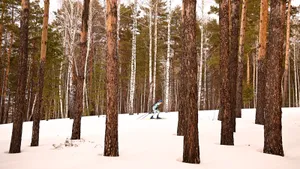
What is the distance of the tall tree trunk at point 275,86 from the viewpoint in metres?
6.84

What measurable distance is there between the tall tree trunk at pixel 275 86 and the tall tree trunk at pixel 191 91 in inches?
109

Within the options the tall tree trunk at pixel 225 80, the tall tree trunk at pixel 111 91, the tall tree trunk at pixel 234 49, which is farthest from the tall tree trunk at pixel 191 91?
the tall tree trunk at pixel 234 49

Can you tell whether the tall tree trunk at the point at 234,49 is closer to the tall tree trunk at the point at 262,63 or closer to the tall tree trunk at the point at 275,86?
the tall tree trunk at the point at 275,86

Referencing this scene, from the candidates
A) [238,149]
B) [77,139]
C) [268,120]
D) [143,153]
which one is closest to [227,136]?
[238,149]

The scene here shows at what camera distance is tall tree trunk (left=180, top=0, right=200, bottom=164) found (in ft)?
17.7

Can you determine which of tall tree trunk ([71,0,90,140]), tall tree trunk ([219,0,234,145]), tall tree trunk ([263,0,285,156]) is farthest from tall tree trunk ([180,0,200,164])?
tall tree trunk ([71,0,90,140])

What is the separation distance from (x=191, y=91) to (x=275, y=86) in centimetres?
301

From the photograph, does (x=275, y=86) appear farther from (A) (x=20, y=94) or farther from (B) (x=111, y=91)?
(A) (x=20, y=94)

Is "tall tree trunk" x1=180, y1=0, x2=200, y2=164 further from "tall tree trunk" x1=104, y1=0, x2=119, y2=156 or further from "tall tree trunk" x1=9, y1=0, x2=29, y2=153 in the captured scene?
"tall tree trunk" x1=9, y1=0, x2=29, y2=153

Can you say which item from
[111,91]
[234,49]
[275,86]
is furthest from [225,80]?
[111,91]

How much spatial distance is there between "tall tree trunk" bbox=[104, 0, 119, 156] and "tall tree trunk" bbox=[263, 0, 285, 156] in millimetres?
4352

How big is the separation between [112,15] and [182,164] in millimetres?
4054

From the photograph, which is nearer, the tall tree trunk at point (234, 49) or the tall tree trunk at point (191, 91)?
the tall tree trunk at point (191, 91)

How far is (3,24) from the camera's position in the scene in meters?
20.8
